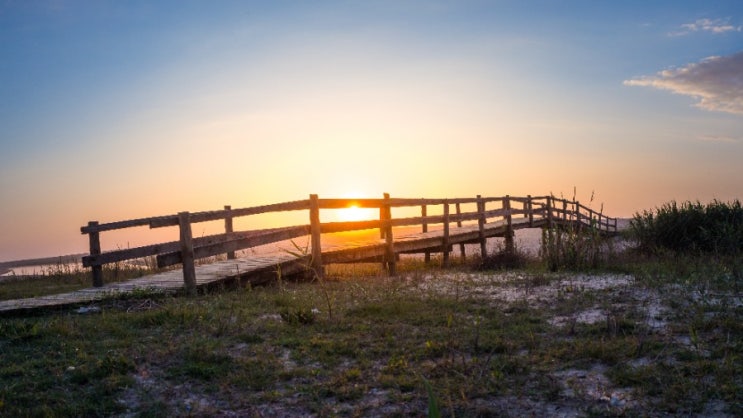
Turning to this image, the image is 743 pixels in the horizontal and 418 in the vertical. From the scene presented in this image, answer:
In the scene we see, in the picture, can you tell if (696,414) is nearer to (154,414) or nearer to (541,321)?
(541,321)

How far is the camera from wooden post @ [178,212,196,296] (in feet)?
32.0

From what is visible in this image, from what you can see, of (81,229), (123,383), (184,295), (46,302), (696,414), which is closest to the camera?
(696,414)

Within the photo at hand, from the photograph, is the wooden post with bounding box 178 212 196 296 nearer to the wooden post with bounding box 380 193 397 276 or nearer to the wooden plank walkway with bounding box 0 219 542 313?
the wooden plank walkway with bounding box 0 219 542 313

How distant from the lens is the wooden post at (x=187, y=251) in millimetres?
9766

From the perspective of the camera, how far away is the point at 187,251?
32.6 feet

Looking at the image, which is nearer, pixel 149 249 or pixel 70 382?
pixel 70 382

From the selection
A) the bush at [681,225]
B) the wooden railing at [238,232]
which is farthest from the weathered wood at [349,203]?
the bush at [681,225]

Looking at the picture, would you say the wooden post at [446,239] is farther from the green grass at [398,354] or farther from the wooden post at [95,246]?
the wooden post at [95,246]

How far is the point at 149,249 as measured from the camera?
32.8ft

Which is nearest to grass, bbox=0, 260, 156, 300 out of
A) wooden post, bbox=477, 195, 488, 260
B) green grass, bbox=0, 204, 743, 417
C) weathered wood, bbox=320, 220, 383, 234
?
weathered wood, bbox=320, 220, 383, 234

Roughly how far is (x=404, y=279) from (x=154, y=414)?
6.91 metres

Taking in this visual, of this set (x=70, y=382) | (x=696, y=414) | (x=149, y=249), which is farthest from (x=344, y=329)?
(x=149, y=249)

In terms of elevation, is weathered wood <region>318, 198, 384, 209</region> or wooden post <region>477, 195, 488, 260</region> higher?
weathered wood <region>318, 198, 384, 209</region>

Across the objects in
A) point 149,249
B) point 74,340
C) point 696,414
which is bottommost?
point 696,414
